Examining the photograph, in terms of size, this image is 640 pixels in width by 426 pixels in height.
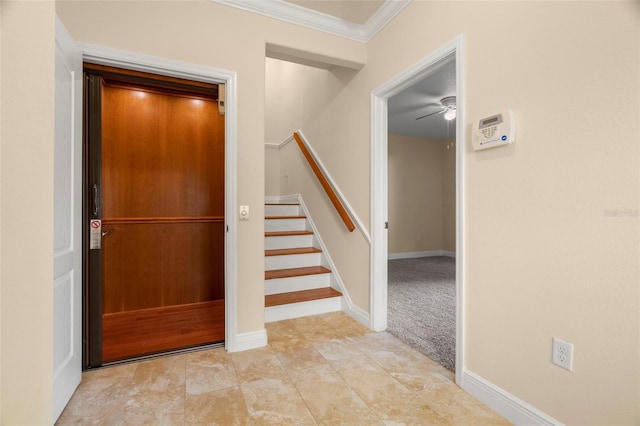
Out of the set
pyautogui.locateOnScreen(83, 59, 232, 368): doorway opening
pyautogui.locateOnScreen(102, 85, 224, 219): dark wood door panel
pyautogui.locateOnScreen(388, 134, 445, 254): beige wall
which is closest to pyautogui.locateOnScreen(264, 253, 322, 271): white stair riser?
pyautogui.locateOnScreen(83, 59, 232, 368): doorway opening

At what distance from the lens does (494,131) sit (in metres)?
1.53

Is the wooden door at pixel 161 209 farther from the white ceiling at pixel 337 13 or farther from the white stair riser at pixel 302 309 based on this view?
the white ceiling at pixel 337 13

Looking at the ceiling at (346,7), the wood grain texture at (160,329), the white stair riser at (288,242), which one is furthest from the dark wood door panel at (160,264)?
the ceiling at (346,7)

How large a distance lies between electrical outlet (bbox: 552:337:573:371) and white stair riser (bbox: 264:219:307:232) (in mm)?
2906

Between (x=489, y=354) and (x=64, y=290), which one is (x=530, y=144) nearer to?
(x=489, y=354)

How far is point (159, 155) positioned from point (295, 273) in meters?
1.86

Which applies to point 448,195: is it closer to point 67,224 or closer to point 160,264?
point 160,264

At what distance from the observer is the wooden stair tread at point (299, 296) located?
2763mm

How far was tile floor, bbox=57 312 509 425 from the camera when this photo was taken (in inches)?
59.1

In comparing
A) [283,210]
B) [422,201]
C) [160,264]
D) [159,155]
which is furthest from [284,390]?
[422,201]

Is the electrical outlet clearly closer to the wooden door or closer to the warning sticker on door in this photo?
the wooden door

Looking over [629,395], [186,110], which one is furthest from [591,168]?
[186,110]

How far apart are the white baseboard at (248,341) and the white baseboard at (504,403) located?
53.9 inches

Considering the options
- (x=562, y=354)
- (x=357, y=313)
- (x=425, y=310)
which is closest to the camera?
(x=562, y=354)
